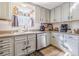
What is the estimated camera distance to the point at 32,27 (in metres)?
1.62

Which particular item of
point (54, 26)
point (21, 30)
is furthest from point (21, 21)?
point (54, 26)

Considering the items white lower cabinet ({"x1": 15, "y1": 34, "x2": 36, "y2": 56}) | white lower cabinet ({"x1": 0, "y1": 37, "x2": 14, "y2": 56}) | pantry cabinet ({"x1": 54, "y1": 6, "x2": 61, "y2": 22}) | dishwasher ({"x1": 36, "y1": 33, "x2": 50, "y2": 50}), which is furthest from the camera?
dishwasher ({"x1": 36, "y1": 33, "x2": 50, "y2": 50})

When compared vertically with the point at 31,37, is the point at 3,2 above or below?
above

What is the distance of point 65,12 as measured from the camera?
4.90 ft

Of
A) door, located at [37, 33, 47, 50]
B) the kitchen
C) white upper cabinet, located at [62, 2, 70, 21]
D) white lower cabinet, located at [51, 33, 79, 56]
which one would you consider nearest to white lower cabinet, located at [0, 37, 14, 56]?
the kitchen

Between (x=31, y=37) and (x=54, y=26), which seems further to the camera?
(x=54, y=26)

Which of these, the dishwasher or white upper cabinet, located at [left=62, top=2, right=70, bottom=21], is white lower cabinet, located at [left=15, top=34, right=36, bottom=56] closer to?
the dishwasher

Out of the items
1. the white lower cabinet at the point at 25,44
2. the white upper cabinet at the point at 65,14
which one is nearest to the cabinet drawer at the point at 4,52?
the white lower cabinet at the point at 25,44

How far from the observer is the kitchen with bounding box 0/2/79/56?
1146mm

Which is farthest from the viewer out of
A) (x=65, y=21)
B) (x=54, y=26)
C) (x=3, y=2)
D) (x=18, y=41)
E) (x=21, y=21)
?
(x=54, y=26)

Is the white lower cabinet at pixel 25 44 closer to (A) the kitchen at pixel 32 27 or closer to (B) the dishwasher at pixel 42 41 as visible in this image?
(A) the kitchen at pixel 32 27

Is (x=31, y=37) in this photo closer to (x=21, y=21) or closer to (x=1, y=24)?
(x=21, y=21)

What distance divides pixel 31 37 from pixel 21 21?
357mm

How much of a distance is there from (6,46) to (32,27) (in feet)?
2.29
